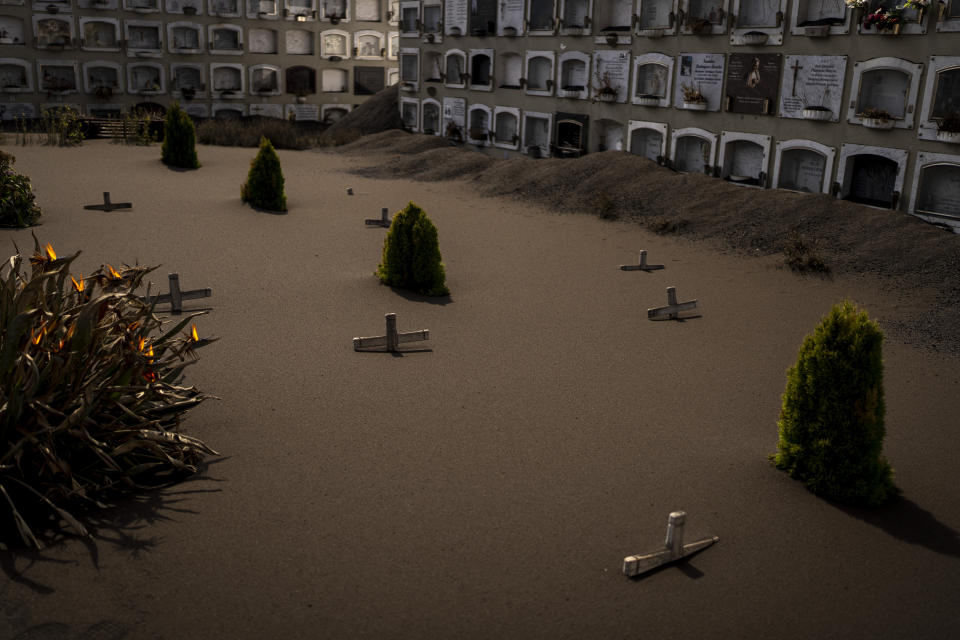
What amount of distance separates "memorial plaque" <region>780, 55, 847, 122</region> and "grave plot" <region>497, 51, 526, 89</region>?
994 cm

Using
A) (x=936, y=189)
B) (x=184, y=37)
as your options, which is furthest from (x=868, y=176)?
(x=184, y=37)

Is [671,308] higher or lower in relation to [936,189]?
lower

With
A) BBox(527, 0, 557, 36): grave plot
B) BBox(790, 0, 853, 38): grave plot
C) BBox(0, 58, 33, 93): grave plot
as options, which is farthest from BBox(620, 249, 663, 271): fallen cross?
BBox(0, 58, 33, 93): grave plot

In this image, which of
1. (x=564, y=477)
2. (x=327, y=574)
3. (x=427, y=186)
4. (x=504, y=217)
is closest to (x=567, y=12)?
(x=427, y=186)

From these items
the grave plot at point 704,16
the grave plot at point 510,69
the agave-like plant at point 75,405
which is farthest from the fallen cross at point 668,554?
the grave plot at point 510,69

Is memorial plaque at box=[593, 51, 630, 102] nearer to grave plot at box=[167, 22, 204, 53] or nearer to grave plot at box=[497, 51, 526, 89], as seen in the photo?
grave plot at box=[497, 51, 526, 89]

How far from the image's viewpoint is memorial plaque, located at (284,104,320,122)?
39281 millimetres

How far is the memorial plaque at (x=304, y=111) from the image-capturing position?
39.3 m

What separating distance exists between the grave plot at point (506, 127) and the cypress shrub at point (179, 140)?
969cm

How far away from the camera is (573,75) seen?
24.3 metres

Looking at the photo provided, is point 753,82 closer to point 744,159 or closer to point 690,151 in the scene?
point 744,159

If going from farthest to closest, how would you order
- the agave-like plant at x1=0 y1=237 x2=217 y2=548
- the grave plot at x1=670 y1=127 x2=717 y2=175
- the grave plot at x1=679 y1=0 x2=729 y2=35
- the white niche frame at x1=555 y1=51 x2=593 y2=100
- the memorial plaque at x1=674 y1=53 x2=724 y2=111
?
the white niche frame at x1=555 y1=51 x2=593 y2=100 < the grave plot at x1=670 y1=127 x2=717 y2=175 < the memorial plaque at x1=674 y1=53 x2=724 y2=111 < the grave plot at x1=679 y1=0 x2=729 y2=35 < the agave-like plant at x1=0 y1=237 x2=217 y2=548

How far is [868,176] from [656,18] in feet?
25.8

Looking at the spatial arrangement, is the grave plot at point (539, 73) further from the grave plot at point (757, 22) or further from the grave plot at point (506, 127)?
the grave plot at point (757, 22)
